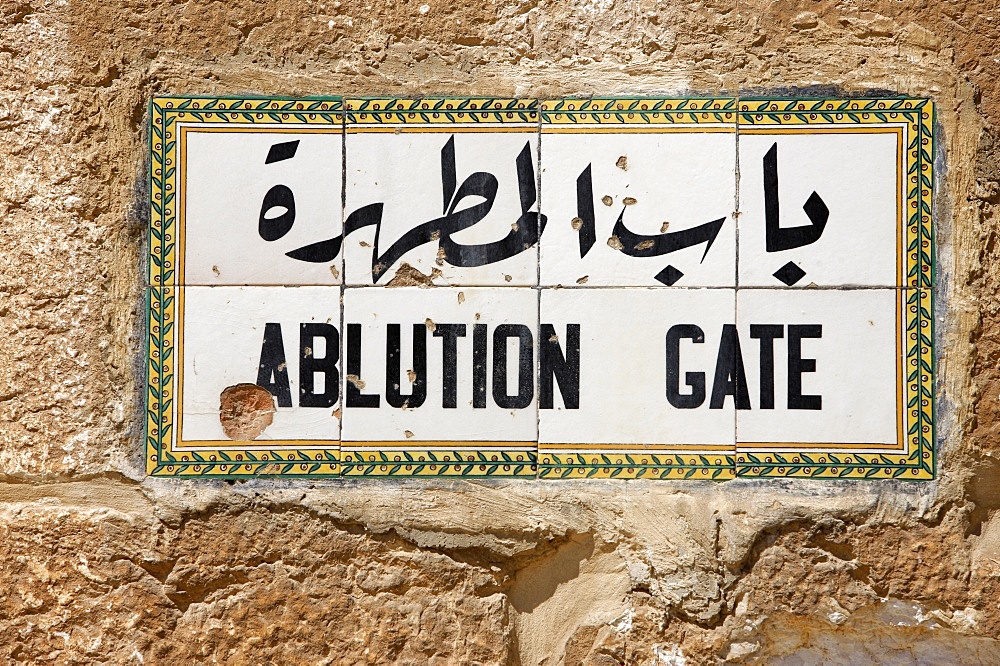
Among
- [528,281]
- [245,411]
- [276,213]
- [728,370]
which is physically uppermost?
[276,213]

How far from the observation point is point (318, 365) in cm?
202

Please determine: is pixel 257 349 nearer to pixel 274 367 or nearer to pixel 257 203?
pixel 274 367

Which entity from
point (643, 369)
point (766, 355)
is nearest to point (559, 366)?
point (643, 369)

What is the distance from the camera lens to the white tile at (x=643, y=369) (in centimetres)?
201

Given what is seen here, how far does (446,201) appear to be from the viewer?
2.03 m

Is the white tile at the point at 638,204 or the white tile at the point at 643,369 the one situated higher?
the white tile at the point at 638,204

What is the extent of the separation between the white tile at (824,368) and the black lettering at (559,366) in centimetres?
49

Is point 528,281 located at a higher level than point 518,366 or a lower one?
higher

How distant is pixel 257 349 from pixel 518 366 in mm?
772

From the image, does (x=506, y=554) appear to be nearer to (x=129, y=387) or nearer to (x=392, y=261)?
(x=392, y=261)

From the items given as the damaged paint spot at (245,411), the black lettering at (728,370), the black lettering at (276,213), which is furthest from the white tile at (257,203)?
the black lettering at (728,370)

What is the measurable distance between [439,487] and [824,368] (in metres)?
1.18

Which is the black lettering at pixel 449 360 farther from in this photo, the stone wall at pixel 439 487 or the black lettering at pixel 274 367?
the black lettering at pixel 274 367

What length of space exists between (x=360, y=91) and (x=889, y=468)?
1.91 metres
